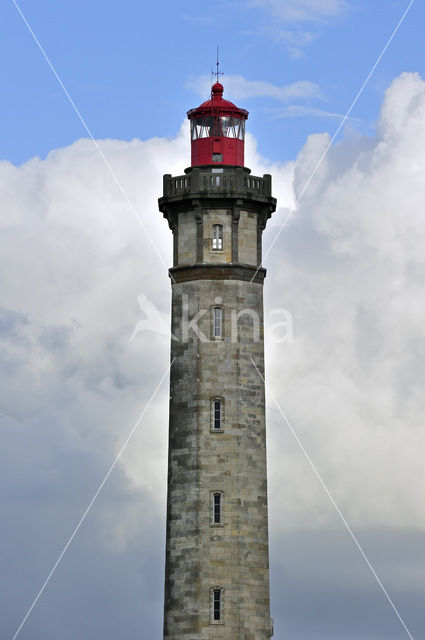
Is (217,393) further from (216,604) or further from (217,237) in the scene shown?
(216,604)

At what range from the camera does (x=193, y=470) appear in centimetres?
10825

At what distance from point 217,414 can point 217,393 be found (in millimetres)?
1114

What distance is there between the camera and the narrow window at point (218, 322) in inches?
4328

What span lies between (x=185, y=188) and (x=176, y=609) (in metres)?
22.7

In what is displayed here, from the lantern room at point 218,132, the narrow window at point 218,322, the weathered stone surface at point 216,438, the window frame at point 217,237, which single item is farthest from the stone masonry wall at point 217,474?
the lantern room at point 218,132

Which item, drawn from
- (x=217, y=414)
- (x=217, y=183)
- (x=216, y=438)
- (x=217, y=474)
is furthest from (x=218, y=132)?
(x=217, y=474)

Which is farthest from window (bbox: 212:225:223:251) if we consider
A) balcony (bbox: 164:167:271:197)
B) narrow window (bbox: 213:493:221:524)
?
narrow window (bbox: 213:493:221:524)

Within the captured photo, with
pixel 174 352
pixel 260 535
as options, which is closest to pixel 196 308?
pixel 174 352

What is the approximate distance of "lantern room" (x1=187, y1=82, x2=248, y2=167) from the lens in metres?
113

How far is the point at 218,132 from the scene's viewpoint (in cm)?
11350

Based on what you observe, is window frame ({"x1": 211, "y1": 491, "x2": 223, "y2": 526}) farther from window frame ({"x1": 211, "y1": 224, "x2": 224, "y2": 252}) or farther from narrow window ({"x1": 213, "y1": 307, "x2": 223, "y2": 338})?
window frame ({"x1": 211, "y1": 224, "x2": 224, "y2": 252})

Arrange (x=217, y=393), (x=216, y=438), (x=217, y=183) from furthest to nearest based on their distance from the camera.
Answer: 1. (x=217, y=183)
2. (x=217, y=393)
3. (x=216, y=438)

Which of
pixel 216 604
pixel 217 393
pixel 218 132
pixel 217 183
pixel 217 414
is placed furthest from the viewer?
pixel 218 132

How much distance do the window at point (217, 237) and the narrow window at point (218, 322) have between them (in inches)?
137
